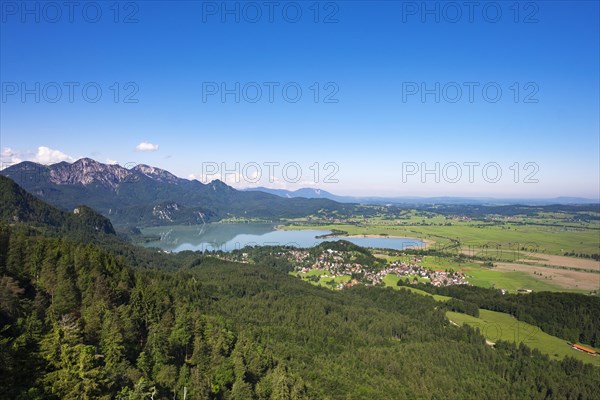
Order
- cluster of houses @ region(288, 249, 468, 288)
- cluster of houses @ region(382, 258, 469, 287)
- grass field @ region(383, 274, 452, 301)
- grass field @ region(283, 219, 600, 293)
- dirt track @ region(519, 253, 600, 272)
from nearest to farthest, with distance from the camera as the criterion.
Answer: grass field @ region(383, 274, 452, 301) → cluster of houses @ region(382, 258, 469, 287) → cluster of houses @ region(288, 249, 468, 288) → grass field @ region(283, 219, 600, 293) → dirt track @ region(519, 253, 600, 272)

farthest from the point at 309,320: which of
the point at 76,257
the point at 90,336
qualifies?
the point at 90,336

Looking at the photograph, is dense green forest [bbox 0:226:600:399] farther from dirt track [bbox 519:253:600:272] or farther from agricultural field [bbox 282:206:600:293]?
dirt track [bbox 519:253:600:272]

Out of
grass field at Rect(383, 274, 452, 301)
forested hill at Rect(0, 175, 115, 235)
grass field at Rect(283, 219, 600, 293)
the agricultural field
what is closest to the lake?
the agricultural field

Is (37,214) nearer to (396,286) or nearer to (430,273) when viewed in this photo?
(396,286)

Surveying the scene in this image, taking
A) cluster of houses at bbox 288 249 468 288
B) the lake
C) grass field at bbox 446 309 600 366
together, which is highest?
the lake

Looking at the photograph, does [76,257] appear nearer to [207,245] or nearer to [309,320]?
[309,320]

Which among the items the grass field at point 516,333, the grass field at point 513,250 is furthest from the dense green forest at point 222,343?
the grass field at point 513,250
